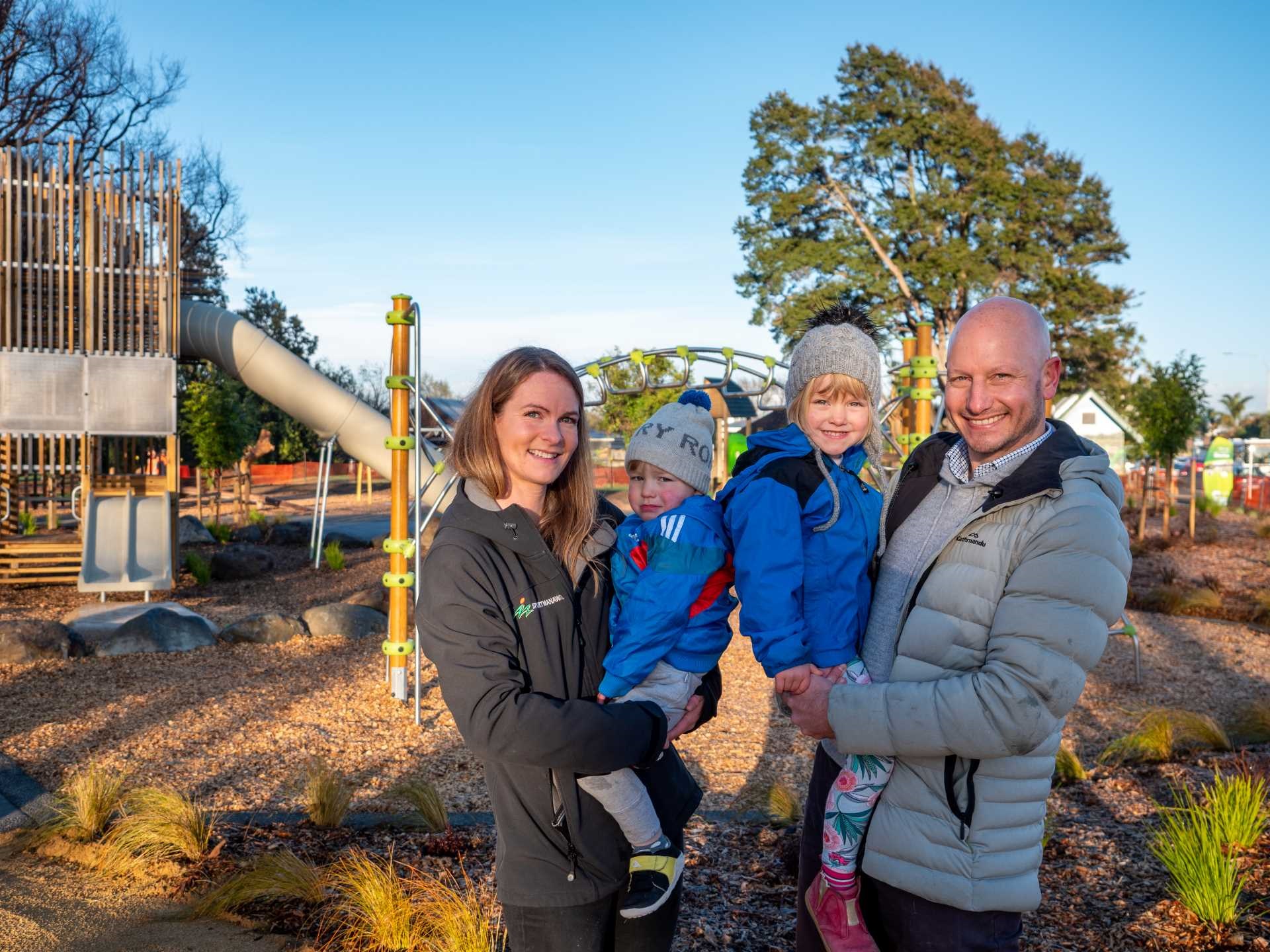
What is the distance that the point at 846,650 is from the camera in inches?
90.7

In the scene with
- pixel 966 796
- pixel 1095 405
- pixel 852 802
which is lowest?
pixel 852 802

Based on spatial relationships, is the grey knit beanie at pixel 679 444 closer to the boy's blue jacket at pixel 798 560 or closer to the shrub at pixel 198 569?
the boy's blue jacket at pixel 798 560

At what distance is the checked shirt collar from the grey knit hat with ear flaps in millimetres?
322

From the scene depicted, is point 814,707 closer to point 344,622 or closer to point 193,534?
point 344,622

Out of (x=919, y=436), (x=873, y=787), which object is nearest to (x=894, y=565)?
(x=873, y=787)

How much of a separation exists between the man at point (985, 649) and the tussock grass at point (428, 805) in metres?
2.73

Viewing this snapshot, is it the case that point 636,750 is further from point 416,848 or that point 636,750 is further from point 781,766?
point 781,766

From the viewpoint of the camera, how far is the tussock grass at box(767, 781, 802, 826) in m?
4.62

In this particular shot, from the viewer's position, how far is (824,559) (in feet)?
7.66

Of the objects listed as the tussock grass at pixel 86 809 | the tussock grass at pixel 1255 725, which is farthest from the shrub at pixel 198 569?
the tussock grass at pixel 1255 725

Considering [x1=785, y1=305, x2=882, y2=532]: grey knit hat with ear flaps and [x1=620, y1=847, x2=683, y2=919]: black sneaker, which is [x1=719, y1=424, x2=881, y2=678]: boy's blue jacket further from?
[x1=620, y1=847, x2=683, y2=919]: black sneaker

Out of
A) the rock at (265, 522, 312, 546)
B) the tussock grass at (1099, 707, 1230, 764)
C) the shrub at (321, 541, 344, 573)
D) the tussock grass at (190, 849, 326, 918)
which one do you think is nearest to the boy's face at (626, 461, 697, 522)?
the tussock grass at (190, 849, 326, 918)

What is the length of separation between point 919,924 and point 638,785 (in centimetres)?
66

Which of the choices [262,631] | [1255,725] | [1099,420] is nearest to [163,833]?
[262,631]
